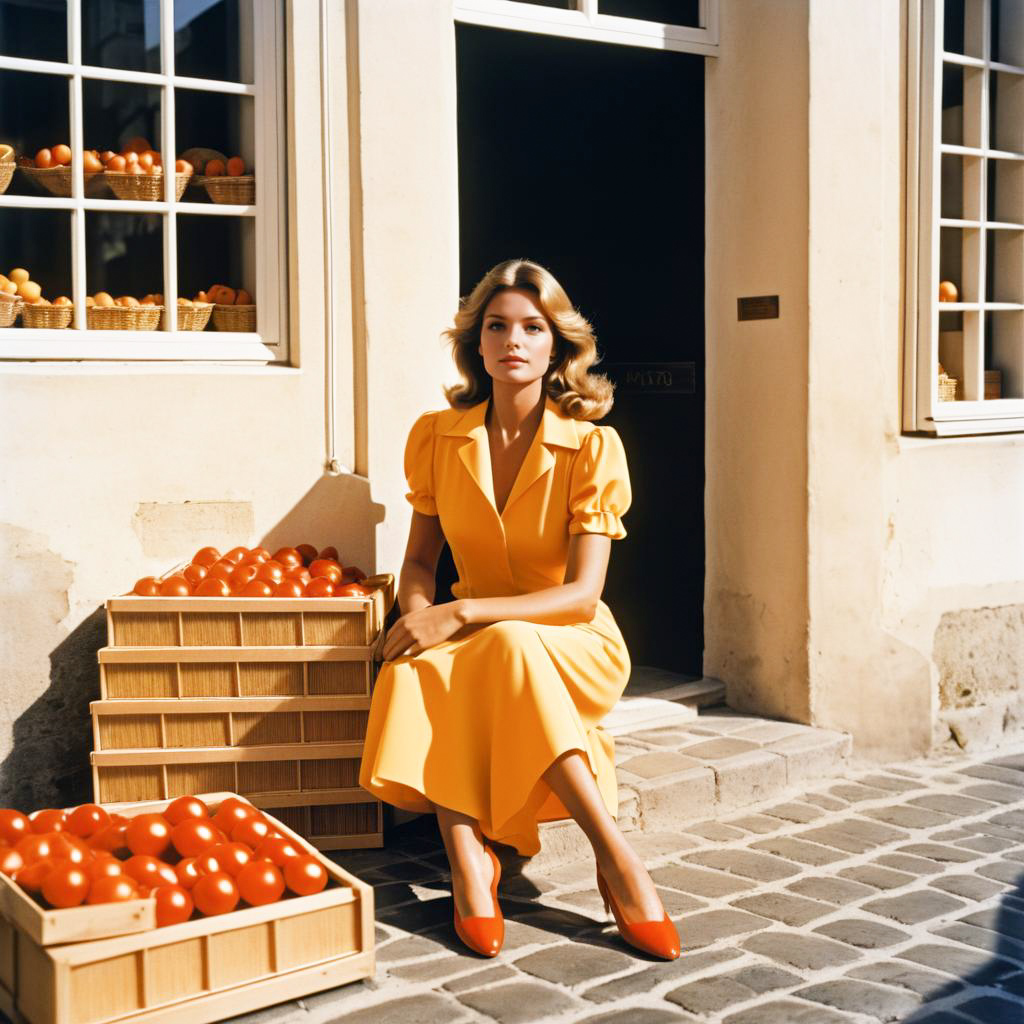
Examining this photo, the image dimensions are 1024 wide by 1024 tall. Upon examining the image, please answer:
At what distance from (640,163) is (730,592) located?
2344 mm

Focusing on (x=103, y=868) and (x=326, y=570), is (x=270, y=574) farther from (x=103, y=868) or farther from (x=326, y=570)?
(x=103, y=868)

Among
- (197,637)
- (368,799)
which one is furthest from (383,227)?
(368,799)

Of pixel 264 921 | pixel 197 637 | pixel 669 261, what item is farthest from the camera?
pixel 669 261

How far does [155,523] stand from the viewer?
4.81 metres

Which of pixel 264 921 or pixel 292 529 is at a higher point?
pixel 292 529

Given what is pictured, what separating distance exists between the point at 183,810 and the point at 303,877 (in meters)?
0.46

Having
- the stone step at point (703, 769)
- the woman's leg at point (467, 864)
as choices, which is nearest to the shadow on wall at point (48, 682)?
the woman's leg at point (467, 864)

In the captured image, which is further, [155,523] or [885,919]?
[155,523]

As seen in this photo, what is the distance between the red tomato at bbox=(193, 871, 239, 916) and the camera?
333cm

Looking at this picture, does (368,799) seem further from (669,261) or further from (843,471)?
(669,261)

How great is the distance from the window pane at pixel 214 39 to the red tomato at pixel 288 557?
1.78 metres

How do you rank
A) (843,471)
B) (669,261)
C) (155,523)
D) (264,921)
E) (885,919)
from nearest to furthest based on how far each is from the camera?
1. (264,921)
2. (885,919)
3. (155,523)
4. (843,471)
5. (669,261)

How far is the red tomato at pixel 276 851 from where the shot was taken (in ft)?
11.6

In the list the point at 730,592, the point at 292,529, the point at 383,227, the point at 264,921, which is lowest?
the point at 264,921
